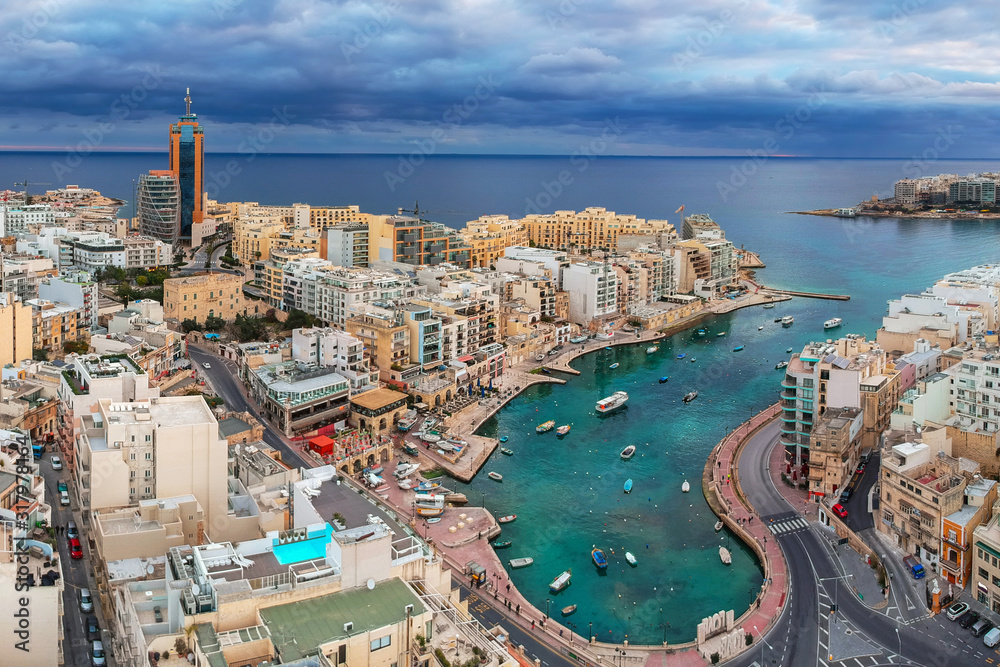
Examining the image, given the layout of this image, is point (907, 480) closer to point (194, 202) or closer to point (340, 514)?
point (340, 514)

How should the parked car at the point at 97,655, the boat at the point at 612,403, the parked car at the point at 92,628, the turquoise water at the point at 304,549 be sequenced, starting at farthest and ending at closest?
1. the boat at the point at 612,403
2. the parked car at the point at 92,628
3. the parked car at the point at 97,655
4. the turquoise water at the point at 304,549

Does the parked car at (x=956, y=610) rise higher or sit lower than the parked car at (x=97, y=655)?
lower

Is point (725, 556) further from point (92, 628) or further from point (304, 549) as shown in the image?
point (92, 628)

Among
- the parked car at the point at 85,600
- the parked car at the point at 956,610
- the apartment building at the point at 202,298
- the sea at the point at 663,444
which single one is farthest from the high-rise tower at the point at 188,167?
the parked car at the point at 956,610

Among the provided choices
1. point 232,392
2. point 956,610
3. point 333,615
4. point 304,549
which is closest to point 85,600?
point 304,549

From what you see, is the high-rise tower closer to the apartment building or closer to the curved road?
the apartment building

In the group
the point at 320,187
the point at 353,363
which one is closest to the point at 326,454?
the point at 353,363

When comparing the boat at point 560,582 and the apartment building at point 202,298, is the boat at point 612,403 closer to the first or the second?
the boat at point 560,582
